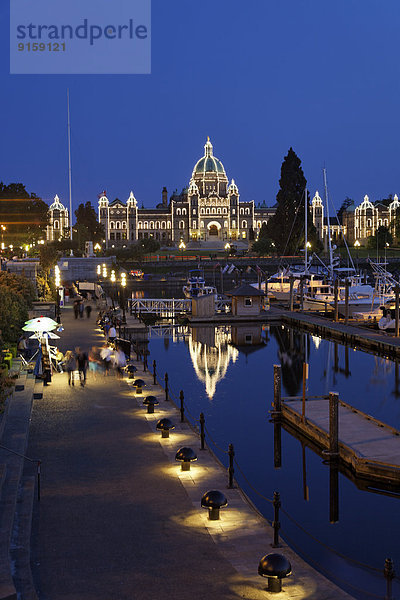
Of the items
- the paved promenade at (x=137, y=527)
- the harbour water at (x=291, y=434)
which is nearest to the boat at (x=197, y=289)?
the harbour water at (x=291, y=434)

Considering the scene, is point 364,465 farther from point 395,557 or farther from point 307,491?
point 395,557

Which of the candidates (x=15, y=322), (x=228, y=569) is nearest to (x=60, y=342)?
(x=15, y=322)

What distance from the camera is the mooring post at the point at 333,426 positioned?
64.0 ft

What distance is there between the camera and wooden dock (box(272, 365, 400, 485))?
59.9 ft

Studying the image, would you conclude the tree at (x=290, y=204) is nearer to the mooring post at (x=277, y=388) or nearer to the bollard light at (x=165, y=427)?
the mooring post at (x=277, y=388)

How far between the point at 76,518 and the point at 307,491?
24.7 feet

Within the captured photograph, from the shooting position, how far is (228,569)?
1127 cm

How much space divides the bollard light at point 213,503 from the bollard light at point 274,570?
275 cm

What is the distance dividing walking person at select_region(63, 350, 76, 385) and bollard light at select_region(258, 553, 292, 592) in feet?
59.3

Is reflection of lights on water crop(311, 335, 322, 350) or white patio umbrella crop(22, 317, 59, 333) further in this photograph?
reflection of lights on water crop(311, 335, 322, 350)

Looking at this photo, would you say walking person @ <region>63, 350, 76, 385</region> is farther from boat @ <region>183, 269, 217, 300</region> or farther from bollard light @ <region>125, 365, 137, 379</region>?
boat @ <region>183, 269, 217, 300</region>

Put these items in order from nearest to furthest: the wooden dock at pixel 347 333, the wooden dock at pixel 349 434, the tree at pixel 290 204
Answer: the wooden dock at pixel 349 434 < the wooden dock at pixel 347 333 < the tree at pixel 290 204

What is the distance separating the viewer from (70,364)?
31688 millimetres

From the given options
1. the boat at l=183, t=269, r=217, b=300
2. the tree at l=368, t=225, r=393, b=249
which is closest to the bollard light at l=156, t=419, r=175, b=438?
the boat at l=183, t=269, r=217, b=300
